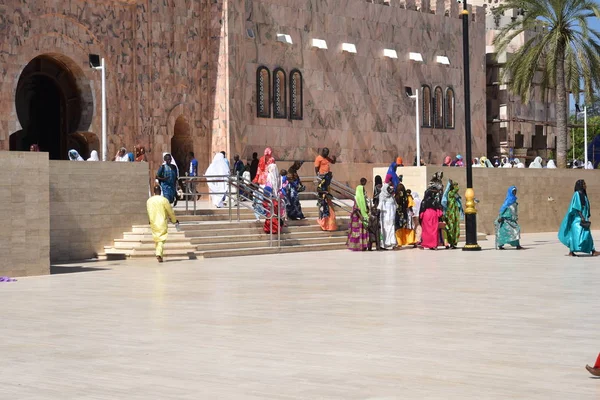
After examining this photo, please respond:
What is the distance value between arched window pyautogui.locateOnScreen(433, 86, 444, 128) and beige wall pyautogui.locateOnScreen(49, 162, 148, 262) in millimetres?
18896

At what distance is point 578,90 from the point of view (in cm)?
3161

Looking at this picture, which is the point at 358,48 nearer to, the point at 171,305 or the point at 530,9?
the point at 530,9

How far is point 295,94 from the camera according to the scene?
31.5m

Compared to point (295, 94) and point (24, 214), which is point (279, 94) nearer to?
point (295, 94)

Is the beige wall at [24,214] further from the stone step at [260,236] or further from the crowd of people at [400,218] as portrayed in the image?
the crowd of people at [400,218]

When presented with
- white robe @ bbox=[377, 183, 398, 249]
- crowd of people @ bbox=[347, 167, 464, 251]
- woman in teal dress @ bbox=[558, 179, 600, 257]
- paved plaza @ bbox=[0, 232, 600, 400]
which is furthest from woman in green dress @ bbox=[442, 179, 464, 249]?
paved plaza @ bbox=[0, 232, 600, 400]

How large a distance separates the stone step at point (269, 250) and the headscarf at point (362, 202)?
128cm

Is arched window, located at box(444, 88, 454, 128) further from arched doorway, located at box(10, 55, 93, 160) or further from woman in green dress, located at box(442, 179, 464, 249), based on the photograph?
woman in green dress, located at box(442, 179, 464, 249)

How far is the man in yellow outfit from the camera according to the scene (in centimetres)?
1781

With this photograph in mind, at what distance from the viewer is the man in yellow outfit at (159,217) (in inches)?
701

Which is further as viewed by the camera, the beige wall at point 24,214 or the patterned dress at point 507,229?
the patterned dress at point 507,229

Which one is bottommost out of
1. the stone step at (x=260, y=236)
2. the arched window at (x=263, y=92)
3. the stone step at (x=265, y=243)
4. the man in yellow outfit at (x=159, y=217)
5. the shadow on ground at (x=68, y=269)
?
the shadow on ground at (x=68, y=269)

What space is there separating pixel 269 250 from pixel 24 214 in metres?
6.06

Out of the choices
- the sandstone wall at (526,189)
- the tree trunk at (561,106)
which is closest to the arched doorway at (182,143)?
the sandstone wall at (526,189)
